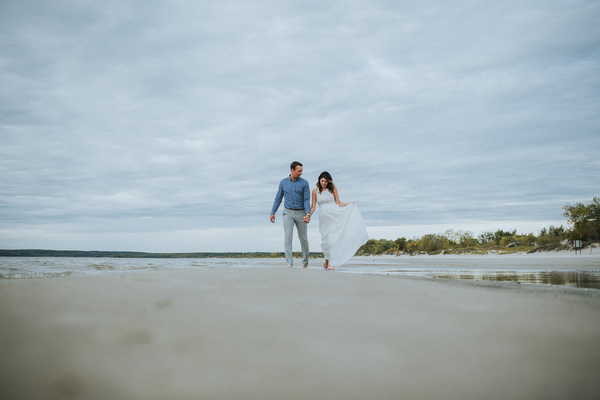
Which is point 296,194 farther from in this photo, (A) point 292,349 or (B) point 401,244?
(B) point 401,244

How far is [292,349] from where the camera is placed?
4.50 ft

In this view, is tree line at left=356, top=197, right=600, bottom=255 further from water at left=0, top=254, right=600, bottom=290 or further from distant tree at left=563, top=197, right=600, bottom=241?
water at left=0, top=254, right=600, bottom=290

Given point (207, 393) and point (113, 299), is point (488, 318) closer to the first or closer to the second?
point (207, 393)

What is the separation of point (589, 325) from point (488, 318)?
1.48 feet

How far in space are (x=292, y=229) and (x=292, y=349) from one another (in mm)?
7780

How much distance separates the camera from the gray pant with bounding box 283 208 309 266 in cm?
900

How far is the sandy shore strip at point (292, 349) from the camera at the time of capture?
1089 millimetres

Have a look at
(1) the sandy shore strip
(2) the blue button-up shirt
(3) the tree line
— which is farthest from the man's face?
(3) the tree line

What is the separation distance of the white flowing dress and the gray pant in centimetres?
75

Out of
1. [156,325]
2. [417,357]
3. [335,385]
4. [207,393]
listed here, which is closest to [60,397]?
[207,393]

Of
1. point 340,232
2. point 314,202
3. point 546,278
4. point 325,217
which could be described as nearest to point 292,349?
point 546,278

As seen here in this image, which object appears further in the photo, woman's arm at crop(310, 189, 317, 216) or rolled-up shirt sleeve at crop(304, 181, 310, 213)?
rolled-up shirt sleeve at crop(304, 181, 310, 213)

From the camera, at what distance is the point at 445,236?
52750 millimetres

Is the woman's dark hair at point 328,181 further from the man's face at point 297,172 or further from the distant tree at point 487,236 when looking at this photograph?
the distant tree at point 487,236
